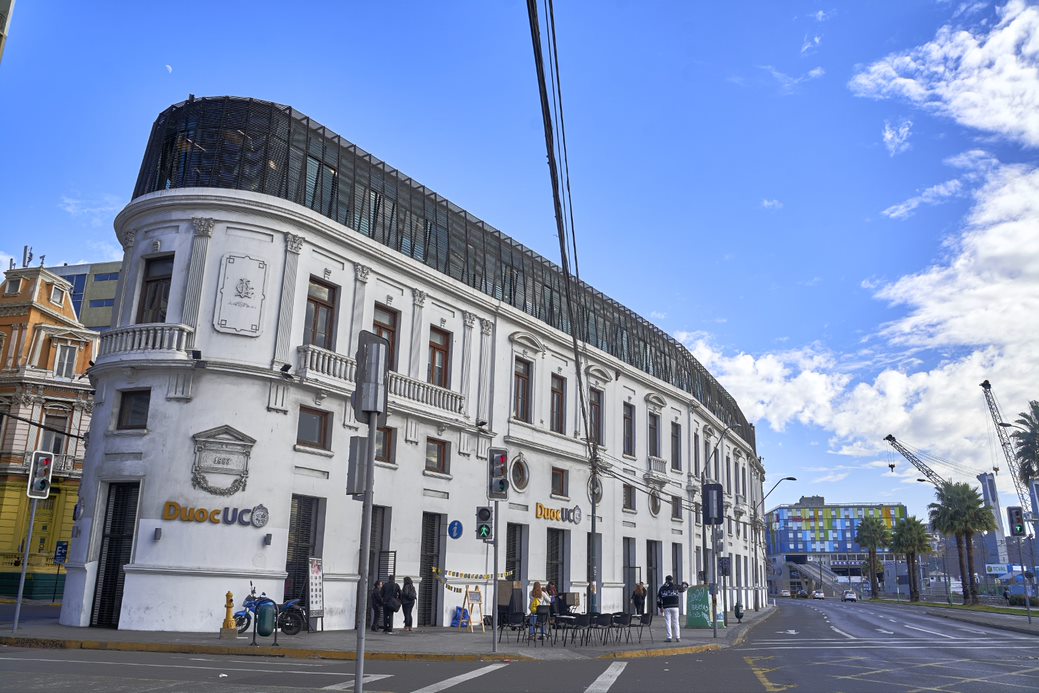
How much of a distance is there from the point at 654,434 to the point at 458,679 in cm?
3057

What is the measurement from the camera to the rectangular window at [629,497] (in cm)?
3844

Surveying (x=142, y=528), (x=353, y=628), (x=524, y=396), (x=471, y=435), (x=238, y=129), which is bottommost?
(x=353, y=628)

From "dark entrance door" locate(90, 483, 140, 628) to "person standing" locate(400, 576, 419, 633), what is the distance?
7.21m

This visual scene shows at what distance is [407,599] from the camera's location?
23.0 m

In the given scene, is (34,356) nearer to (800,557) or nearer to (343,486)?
(343,486)

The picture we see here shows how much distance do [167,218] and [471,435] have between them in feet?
39.4

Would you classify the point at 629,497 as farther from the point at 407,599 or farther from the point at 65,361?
the point at 65,361

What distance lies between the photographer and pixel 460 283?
28.8 meters

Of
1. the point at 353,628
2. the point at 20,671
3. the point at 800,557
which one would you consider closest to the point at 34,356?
Result: the point at 353,628

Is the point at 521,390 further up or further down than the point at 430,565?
further up

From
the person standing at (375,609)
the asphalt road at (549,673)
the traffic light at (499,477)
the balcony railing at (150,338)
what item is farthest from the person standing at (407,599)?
the balcony railing at (150,338)

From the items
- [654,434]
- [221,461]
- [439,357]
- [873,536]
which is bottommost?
[221,461]

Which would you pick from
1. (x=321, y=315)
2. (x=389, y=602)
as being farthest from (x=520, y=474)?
(x=321, y=315)

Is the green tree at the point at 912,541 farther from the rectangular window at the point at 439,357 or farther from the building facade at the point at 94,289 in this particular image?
the building facade at the point at 94,289
